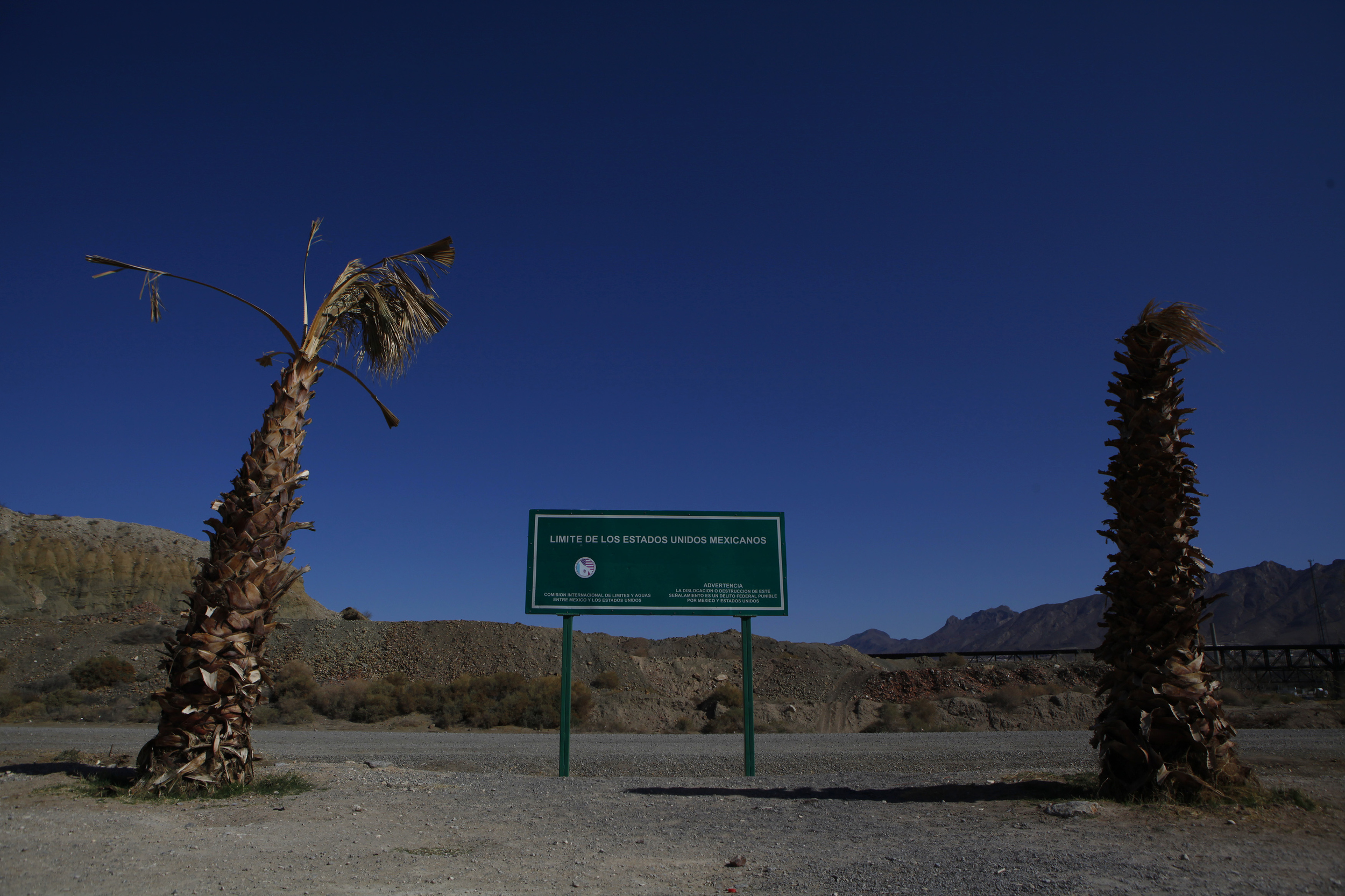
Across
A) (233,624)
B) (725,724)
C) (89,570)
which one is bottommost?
(725,724)

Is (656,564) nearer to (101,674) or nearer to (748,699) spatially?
(748,699)

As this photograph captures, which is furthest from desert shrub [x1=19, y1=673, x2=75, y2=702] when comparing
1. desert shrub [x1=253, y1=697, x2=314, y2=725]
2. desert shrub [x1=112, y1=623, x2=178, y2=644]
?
desert shrub [x1=253, y1=697, x2=314, y2=725]

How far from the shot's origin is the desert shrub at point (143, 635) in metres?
33.9

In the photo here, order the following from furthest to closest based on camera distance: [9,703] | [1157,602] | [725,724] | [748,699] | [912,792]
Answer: [9,703] → [725,724] → [748,699] → [912,792] → [1157,602]

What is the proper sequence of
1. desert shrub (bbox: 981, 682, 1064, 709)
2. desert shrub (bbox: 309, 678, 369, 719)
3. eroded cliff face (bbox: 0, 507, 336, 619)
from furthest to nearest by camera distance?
1. eroded cliff face (bbox: 0, 507, 336, 619)
2. desert shrub (bbox: 309, 678, 369, 719)
3. desert shrub (bbox: 981, 682, 1064, 709)

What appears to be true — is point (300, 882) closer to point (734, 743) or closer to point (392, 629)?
point (734, 743)

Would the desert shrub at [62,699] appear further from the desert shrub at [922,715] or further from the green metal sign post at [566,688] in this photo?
the desert shrub at [922,715]

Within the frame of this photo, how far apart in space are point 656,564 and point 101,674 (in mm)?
27913

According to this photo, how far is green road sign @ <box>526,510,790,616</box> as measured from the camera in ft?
34.6

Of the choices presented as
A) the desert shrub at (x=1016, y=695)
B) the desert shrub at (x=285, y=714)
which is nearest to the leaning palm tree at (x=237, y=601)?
the desert shrub at (x=285, y=714)

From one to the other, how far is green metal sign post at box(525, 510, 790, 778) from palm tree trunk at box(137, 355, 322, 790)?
12.0 ft

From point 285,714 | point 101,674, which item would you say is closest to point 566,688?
point 285,714

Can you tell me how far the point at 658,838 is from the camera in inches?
227

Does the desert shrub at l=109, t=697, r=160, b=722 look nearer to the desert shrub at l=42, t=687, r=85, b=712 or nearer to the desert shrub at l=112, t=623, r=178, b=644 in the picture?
the desert shrub at l=42, t=687, r=85, b=712
